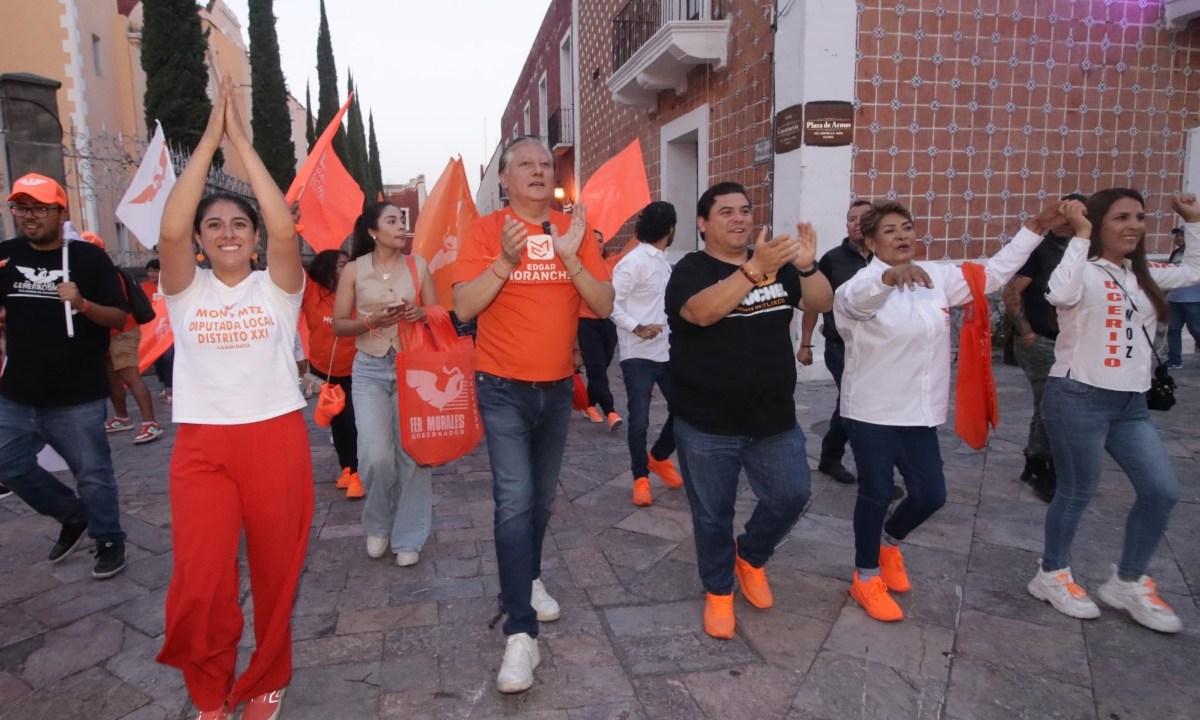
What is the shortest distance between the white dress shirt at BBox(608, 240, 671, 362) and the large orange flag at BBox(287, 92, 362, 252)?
1.99 m

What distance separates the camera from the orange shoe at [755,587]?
344 cm

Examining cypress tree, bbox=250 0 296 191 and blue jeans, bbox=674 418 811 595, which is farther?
cypress tree, bbox=250 0 296 191

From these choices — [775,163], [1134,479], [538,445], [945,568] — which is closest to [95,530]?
[538,445]

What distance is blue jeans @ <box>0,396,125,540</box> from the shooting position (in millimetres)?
3799

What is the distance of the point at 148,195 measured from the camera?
5.45 meters

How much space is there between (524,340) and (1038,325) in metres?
3.31

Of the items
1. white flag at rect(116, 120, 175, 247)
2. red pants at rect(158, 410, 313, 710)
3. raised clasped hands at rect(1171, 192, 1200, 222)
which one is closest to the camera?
red pants at rect(158, 410, 313, 710)

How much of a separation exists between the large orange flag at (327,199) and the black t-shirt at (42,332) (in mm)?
1643

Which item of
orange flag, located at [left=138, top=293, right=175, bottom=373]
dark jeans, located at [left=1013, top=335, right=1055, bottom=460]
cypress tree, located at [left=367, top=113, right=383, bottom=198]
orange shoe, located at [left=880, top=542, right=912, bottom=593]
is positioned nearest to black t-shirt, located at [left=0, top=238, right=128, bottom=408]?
orange flag, located at [left=138, top=293, right=175, bottom=373]

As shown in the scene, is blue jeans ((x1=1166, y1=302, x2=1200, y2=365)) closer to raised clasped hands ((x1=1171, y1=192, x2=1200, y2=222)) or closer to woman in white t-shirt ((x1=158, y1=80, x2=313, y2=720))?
raised clasped hands ((x1=1171, y1=192, x2=1200, y2=222))

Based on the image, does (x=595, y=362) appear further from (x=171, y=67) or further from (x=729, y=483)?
(x=171, y=67)

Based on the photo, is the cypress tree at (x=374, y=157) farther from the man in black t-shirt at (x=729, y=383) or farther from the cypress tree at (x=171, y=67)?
the man in black t-shirt at (x=729, y=383)

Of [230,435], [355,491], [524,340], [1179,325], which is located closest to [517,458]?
[524,340]

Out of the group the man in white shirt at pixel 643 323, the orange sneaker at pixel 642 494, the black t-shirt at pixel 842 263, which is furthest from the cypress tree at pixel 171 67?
the black t-shirt at pixel 842 263
